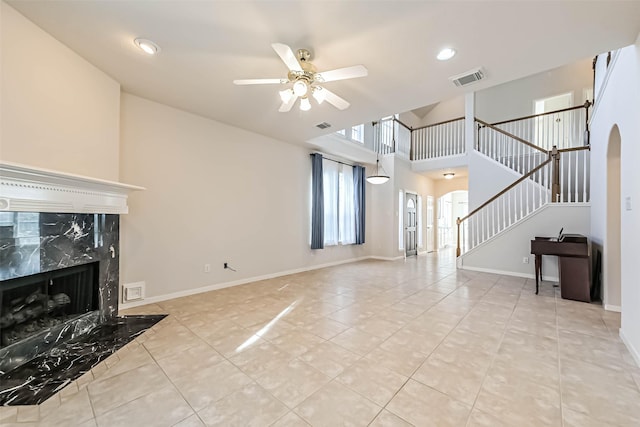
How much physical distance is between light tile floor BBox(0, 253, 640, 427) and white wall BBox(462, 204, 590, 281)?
1686 millimetres

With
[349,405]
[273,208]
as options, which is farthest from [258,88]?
[349,405]

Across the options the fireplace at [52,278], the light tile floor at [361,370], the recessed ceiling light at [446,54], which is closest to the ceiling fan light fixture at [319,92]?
the recessed ceiling light at [446,54]

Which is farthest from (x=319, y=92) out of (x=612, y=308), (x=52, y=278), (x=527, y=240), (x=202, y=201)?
(x=527, y=240)

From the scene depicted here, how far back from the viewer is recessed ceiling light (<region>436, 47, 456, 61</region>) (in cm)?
232

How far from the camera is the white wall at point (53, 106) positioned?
2.02 meters

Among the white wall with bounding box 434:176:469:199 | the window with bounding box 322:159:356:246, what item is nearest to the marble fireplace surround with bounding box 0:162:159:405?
the window with bounding box 322:159:356:246

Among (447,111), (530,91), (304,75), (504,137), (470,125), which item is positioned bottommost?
(304,75)

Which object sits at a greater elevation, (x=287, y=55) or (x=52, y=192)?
→ (x=287, y=55)

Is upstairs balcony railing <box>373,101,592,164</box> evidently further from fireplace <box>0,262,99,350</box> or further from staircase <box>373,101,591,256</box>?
fireplace <box>0,262,99,350</box>

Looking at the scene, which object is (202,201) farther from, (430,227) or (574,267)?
(430,227)

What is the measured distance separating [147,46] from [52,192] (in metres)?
1.53

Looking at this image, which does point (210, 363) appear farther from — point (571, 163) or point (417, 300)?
point (571, 163)

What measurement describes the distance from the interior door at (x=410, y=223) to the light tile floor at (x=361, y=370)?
433 cm

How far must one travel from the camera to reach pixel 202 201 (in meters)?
3.93
